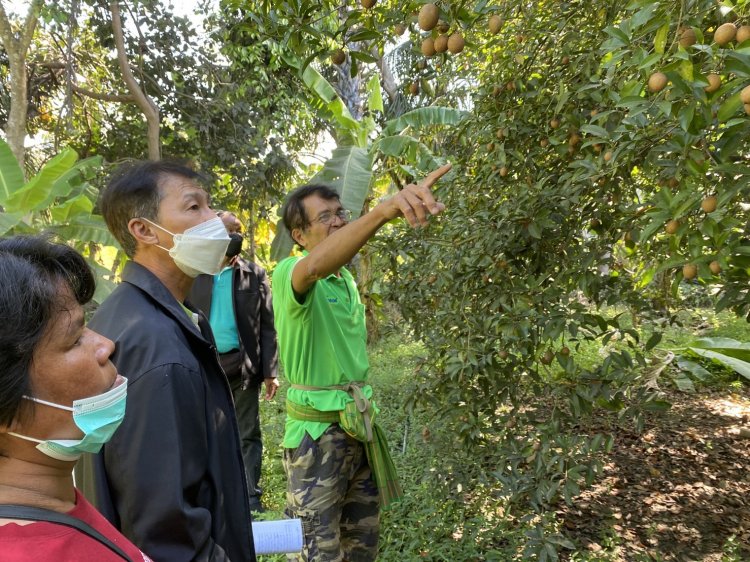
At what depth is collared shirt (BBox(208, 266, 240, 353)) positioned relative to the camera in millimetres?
3822

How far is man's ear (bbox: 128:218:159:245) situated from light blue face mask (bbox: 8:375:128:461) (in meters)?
0.60

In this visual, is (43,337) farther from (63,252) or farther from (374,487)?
(374,487)

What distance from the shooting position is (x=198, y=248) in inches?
67.4

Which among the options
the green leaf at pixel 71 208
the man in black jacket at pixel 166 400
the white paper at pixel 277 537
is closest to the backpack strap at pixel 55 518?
the man in black jacket at pixel 166 400

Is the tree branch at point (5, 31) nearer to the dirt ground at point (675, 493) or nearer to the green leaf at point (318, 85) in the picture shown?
the green leaf at point (318, 85)

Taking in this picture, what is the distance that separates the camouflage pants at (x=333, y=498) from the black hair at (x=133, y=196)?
3.41 feet

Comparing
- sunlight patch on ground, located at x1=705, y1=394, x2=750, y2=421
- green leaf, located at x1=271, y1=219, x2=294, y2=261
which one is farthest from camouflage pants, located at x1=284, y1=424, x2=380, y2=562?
sunlight patch on ground, located at x1=705, y1=394, x2=750, y2=421

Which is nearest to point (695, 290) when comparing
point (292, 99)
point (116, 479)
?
point (116, 479)

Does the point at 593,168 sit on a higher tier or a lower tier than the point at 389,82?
lower

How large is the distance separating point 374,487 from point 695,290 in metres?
2.64

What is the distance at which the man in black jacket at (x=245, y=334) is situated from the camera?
3.82 m

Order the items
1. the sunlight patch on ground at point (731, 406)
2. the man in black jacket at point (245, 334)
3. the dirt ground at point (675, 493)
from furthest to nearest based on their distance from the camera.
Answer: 1. the sunlight patch on ground at point (731, 406)
2. the man in black jacket at point (245, 334)
3. the dirt ground at point (675, 493)

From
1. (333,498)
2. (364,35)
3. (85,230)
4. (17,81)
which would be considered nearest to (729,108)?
(364,35)

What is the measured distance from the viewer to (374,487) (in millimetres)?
2447
